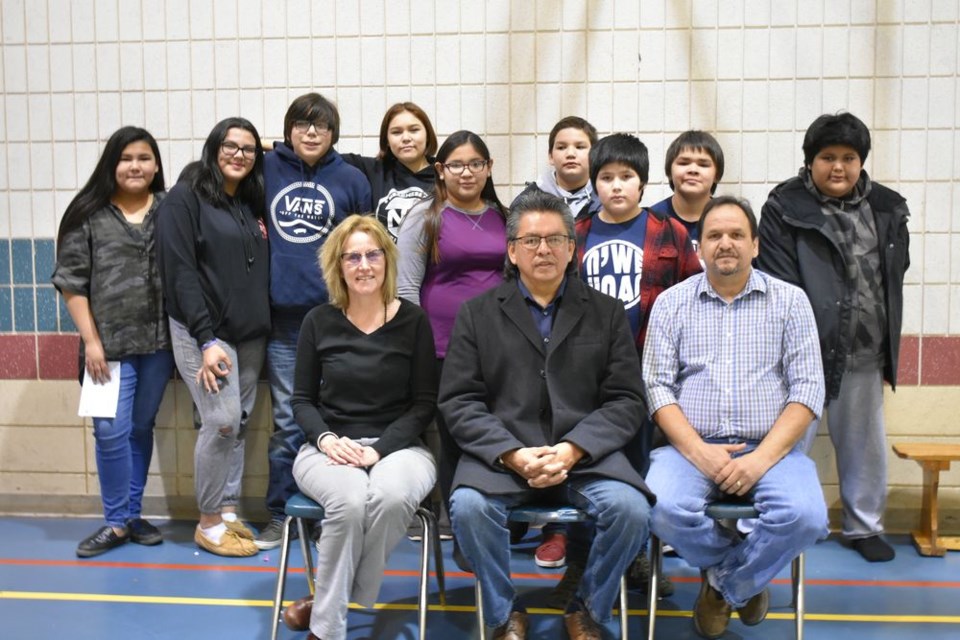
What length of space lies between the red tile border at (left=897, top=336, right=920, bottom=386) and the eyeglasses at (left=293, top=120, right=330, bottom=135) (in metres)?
2.74

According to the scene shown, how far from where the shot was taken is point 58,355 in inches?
181

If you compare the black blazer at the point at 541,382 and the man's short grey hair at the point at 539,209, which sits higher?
the man's short grey hair at the point at 539,209

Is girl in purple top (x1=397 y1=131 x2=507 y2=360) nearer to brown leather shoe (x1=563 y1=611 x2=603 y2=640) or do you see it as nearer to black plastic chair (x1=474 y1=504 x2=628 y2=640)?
black plastic chair (x1=474 y1=504 x2=628 y2=640)

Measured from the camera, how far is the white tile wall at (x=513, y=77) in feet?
13.9

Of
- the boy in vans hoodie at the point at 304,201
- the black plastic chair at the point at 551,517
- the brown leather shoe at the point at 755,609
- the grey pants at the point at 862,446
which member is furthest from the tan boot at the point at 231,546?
the grey pants at the point at 862,446

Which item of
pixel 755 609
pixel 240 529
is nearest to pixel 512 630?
pixel 755 609

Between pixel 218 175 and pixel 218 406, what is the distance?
3.15ft

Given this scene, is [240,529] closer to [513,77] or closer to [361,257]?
[361,257]

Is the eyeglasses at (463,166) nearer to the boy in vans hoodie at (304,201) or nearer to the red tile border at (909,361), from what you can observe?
the boy in vans hoodie at (304,201)

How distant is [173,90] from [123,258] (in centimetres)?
95

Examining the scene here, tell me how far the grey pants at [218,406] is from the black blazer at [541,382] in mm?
1260

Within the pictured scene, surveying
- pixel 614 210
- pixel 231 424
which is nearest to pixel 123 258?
pixel 231 424

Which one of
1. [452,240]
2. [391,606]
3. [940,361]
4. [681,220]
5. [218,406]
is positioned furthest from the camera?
[940,361]

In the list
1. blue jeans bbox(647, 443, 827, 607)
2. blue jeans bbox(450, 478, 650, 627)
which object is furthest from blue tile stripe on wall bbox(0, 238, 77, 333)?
blue jeans bbox(647, 443, 827, 607)
